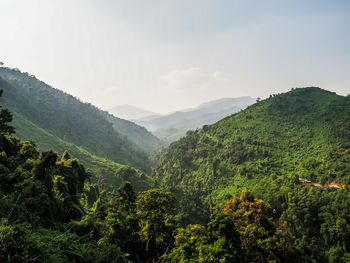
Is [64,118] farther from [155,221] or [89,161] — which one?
[155,221]

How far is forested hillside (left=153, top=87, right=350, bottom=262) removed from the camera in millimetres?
50469

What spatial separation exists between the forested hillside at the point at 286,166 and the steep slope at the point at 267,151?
270 mm

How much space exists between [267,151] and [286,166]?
Result: 10674 mm

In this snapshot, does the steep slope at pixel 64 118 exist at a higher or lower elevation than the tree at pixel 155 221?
higher

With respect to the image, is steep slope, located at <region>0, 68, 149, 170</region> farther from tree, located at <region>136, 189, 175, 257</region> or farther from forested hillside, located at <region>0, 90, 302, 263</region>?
tree, located at <region>136, 189, 175, 257</region>

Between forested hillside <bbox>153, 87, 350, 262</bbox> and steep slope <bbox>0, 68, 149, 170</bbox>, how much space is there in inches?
1700

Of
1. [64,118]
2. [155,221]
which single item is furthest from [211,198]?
[64,118]

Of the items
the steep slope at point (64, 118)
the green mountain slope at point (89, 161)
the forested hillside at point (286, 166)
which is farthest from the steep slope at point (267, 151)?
the steep slope at point (64, 118)

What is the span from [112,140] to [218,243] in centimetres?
14643

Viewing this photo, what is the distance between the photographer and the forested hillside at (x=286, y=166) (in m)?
50.5

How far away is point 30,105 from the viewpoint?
132375 mm

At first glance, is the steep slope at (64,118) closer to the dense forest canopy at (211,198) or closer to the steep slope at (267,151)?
the steep slope at (267,151)

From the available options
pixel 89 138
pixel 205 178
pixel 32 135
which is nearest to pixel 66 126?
pixel 89 138

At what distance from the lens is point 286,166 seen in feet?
247
